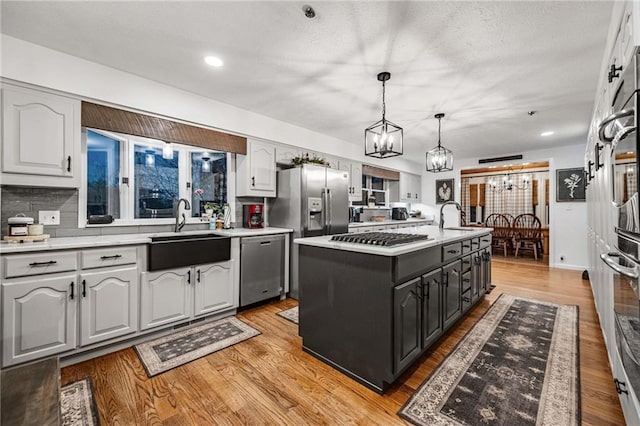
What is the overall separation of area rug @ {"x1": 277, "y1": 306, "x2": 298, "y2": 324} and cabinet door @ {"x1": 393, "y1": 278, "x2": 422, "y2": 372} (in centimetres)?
134

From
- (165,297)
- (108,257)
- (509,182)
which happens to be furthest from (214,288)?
(509,182)

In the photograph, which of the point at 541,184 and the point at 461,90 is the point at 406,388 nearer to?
the point at 461,90

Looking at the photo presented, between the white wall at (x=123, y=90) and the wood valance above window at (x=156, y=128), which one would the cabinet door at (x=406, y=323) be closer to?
the wood valance above window at (x=156, y=128)

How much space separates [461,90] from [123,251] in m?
3.67

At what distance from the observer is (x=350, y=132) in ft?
15.3

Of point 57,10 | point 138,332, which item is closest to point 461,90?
point 57,10

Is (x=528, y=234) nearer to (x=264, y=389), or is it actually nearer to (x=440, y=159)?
(x=440, y=159)

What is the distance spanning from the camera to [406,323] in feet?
6.03

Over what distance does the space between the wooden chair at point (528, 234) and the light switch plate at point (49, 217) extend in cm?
812

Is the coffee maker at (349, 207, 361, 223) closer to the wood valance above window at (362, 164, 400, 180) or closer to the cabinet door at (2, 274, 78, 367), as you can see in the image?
the wood valance above window at (362, 164, 400, 180)

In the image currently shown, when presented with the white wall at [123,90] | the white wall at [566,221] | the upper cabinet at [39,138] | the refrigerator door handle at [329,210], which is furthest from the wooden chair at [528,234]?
the upper cabinet at [39,138]

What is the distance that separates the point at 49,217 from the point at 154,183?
955mm

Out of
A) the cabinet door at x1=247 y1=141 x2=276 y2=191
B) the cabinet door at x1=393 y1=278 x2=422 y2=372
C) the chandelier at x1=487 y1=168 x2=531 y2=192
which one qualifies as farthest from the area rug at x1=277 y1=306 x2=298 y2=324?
the chandelier at x1=487 y1=168 x2=531 y2=192

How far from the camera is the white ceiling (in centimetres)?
186
